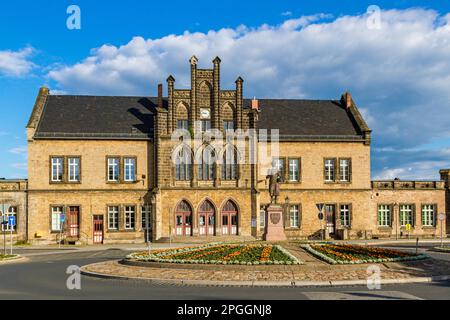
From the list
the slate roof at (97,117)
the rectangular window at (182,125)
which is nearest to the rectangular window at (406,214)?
the rectangular window at (182,125)

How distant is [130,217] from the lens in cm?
4925

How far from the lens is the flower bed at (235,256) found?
22297mm

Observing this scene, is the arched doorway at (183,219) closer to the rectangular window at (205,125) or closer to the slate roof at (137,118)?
the rectangular window at (205,125)

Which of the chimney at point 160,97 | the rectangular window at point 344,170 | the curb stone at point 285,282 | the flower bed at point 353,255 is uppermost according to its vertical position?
the chimney at point 160,97

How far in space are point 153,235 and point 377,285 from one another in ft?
105

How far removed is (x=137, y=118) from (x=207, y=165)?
317 inches

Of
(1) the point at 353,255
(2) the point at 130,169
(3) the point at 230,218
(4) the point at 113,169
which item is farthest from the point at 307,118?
(1) the point at 353,255

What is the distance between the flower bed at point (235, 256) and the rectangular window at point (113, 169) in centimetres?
2280

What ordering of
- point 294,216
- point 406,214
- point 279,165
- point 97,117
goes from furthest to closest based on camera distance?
point 406,214
point 97,117
point 294,216
point 279,165

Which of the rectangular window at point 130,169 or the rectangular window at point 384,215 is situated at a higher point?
the rectangular window at point 130,169

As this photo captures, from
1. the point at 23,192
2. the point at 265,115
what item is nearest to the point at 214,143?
the point at 265,115

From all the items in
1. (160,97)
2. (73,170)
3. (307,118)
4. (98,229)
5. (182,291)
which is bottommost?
(98,229)

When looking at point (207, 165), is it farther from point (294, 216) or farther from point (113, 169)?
point (294, 216)
